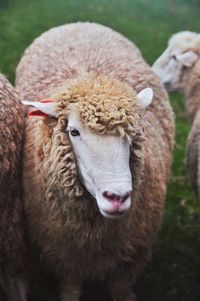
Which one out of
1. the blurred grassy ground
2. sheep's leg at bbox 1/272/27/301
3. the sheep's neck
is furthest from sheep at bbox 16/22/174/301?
the blurred grassy ground

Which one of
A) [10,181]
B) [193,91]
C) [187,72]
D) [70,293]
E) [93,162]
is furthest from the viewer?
[187,72]

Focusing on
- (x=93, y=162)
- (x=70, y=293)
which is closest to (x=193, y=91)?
(x=70, y=293)

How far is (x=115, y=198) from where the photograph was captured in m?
2.97

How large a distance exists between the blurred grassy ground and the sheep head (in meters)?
1.74

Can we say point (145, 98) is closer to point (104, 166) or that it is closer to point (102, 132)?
point (102, 132)

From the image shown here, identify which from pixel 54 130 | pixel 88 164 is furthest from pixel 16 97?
pixel 88 164

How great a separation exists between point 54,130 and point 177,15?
25.5 ft

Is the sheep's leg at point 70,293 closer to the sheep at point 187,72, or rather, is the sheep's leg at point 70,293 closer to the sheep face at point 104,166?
the sheep face at point 104,166

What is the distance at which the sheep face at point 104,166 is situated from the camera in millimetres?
2980

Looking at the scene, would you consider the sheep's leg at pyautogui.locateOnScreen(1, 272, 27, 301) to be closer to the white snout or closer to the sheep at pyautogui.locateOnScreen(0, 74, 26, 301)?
the sheep at pyautogui.locateOnScreen(0, 74, 26, 301)

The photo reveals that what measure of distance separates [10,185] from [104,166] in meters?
0.89

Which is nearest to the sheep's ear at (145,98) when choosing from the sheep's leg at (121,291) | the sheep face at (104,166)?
the sheep face at (104,166)

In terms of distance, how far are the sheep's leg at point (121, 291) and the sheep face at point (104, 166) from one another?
1016 mm

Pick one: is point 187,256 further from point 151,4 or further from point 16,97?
point 151,4
